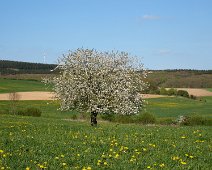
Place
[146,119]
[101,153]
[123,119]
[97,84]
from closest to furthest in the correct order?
[101,153]
[97,84]
[146,119]
[123,119]

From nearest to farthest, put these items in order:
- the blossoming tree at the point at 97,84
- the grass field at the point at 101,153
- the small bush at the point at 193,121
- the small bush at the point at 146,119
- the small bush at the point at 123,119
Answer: the grass field at the point at 101,153 < the blossoming tree at the point at 97,84 < the small bush at the point at 193,121 < the small bush at the point at 146,119 < the small bush at the point at 123,119

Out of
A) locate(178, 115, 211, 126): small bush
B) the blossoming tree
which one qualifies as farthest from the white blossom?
locate(178, 115, 211, 126): small bush

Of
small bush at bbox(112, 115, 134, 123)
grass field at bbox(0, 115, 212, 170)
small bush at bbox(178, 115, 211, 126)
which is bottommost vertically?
small bush at bbox(112, 115, 134, 123)

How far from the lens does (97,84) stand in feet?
116

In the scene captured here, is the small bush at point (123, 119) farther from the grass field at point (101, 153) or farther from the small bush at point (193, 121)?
the grass field at point (101, 153)

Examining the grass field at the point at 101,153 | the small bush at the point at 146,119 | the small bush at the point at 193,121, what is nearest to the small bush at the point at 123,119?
the small bush at the point at 146,119

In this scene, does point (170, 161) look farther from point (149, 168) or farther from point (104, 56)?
point (104, 56)

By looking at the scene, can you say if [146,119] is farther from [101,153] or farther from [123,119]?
[101,153]

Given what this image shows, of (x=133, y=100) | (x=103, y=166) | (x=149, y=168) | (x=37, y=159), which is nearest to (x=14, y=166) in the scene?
(x=37, y=159)

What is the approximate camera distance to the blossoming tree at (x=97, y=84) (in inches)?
1383

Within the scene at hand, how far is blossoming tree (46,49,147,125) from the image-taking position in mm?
35125

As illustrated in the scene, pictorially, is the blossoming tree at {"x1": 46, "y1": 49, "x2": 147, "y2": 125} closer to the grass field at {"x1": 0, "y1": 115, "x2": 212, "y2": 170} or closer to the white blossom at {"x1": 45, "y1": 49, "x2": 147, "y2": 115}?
the white blossom at {"x1": 45, "y1": 49, "x2": 147, "y2": 115}

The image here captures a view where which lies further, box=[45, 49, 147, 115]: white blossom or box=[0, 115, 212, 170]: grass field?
box=[45, 49, 147, 115]: white blossom

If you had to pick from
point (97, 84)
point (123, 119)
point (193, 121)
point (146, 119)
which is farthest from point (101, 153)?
point (123, 119)
